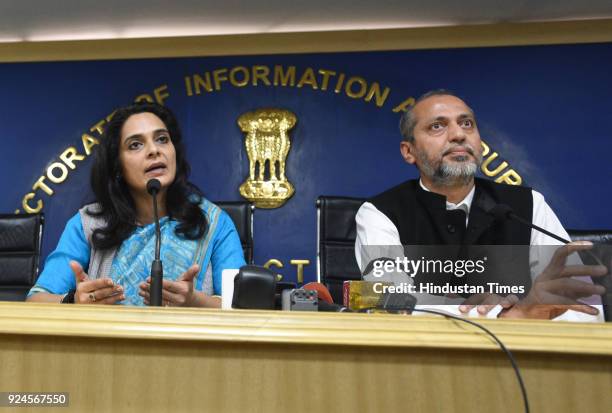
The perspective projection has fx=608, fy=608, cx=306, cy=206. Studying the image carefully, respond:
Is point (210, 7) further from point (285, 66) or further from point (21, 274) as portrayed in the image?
point (21, 274)

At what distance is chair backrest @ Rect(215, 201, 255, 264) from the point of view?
7.97ft

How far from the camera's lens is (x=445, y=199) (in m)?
2.00

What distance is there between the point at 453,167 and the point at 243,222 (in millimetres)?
906

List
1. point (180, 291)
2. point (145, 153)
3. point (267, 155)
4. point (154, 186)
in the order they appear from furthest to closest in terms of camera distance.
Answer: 1. point (267, 155)
2. point (145, 153)
3. point (154, 186)
4. point (180, 291)

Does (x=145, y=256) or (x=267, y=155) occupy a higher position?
(x=267, y=155)

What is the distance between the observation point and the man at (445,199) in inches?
72.4

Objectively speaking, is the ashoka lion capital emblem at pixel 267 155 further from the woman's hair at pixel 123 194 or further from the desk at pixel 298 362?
the desk at pixel 298 362

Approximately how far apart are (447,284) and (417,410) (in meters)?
0.23

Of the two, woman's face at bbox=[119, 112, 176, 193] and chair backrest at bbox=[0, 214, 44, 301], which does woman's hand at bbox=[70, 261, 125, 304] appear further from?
chair backrest at bbox=[0, 214, 44, 301]

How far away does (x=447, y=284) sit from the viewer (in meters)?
0.89

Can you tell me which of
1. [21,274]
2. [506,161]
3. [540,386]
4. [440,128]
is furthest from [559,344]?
[506,161]

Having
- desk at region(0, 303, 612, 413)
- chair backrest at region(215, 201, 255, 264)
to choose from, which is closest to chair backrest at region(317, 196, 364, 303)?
chair backrest at region(215, 201, 255, 264)

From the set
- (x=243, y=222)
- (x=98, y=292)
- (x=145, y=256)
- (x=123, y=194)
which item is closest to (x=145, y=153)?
(x=123, y=194)

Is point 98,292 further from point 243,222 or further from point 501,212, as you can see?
point 243,222
